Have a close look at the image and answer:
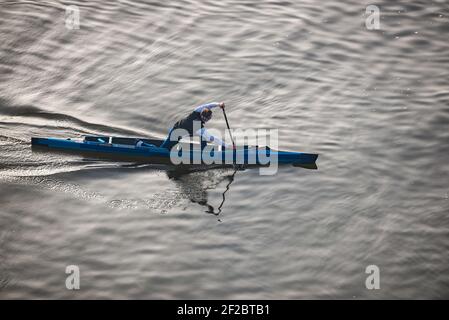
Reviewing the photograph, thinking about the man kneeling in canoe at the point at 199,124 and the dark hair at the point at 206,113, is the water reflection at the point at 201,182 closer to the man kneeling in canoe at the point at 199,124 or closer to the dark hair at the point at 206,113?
the man kneeling in canoe at the point at 199,124

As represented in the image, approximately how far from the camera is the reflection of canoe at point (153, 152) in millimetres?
16328

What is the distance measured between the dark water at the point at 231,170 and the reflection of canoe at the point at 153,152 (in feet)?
1.05

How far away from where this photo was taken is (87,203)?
15.4 m

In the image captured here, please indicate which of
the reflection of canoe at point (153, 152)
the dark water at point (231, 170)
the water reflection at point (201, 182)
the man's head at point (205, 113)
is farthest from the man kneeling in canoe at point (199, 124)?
the dark water at point (231, 170)

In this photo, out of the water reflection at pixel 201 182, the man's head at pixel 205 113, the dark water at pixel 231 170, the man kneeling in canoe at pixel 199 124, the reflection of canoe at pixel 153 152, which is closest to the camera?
the dark water at pixel 231 170

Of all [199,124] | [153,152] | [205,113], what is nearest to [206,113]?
[205,113]

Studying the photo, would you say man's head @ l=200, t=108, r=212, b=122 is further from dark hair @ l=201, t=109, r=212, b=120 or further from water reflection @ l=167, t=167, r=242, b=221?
water reflection @ l=167, t=167, r=242, b=221

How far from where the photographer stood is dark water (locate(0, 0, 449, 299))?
44.3 feet

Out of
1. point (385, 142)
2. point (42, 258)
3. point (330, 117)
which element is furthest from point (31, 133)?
point (385, 142)

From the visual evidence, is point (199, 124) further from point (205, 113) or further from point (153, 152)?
point (153, 152)

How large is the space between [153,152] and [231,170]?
2.08 metres

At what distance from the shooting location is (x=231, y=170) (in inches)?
648
